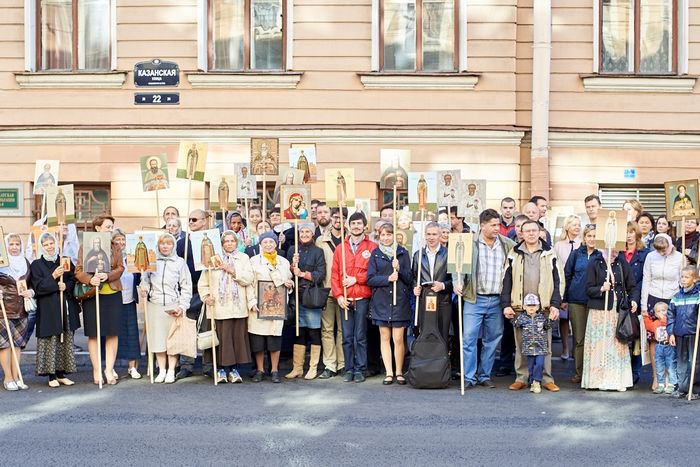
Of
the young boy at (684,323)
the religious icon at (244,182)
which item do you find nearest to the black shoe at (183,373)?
the religious icon at (244,182)

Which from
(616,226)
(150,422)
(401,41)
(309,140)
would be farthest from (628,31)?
(150,422)

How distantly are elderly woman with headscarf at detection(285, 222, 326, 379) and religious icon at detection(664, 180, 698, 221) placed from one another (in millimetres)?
3869

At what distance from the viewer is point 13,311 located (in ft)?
38.0

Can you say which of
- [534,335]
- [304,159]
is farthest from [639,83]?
[534,335]

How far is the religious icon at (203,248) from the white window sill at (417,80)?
18.8 feet

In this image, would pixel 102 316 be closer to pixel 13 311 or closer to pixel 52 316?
pixel 52 316

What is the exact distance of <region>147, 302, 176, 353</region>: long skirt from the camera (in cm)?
1193

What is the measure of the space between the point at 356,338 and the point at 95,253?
2.98 m

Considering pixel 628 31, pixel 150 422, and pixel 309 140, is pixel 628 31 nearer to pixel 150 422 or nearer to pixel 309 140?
pixel 309 140

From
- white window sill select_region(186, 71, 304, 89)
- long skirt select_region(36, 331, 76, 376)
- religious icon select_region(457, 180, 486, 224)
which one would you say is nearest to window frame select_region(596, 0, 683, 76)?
white window sill select_region(186, 71, 304, 89)

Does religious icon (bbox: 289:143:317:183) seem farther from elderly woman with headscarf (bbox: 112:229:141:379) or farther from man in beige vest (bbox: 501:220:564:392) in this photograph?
man in beige vest (bbox: 501:220:564:392)

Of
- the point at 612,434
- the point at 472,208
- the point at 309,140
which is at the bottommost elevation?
the point at 612,434

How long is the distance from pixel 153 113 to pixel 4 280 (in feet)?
19.5

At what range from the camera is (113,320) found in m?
12.0
